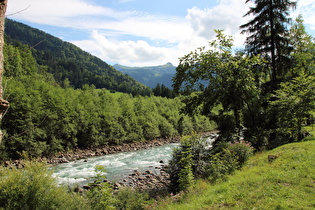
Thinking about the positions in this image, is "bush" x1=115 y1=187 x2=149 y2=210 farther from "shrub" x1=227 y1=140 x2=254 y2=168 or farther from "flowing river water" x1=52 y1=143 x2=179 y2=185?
"flowing river water" x1=52 y1=143 x2=179 y2=185

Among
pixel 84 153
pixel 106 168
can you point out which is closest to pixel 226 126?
pixel 106 168

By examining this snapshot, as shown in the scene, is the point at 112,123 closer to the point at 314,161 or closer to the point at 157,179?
the point at 157,179

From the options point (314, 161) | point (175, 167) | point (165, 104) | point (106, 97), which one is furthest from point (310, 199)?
point (165, 104)

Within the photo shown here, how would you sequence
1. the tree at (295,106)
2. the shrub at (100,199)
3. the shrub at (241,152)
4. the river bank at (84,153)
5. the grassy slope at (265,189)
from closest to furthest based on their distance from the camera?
the grassy slope at (265,189) < the shrub at (100,199) < the shrub at (241,152) < the tree at (295,106) < the river bank at (84,153)

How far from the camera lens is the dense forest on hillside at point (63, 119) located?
26531 mm

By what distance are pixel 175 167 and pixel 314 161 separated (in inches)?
262

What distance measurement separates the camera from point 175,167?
38.7 ft

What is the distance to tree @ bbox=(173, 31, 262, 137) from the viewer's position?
12.4 meters

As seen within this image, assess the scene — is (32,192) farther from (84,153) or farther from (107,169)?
(84,153)

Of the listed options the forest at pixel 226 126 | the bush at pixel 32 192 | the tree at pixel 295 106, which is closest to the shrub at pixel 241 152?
the forest at pixel 226 126

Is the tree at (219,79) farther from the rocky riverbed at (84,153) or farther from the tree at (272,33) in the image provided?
the rocky riverbed at (84,153)

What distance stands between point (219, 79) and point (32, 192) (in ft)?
36.9

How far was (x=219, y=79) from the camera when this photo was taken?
40.8 ft

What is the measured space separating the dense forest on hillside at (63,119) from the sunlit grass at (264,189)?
1154 cm
